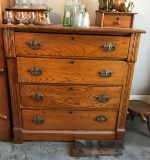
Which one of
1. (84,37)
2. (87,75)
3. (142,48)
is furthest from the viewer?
(142,48)

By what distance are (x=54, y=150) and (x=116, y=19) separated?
118 cm

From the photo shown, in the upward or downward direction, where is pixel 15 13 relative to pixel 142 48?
upward

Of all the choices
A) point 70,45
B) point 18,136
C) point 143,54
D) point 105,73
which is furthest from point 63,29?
point 143,54

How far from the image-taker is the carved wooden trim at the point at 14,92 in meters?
1.36

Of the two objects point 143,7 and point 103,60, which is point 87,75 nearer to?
point 103,60

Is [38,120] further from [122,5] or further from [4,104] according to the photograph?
[122,5]

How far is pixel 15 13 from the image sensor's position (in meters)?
1.40

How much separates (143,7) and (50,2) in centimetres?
89

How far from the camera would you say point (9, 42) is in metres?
1.29

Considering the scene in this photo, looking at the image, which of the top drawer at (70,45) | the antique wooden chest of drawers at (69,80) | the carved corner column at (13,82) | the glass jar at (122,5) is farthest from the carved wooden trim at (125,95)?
the carved corner column at (13,82)

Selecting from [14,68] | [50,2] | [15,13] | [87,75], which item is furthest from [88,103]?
[50,2]

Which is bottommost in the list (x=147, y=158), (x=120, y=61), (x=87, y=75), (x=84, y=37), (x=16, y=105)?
(x=147, y=158)

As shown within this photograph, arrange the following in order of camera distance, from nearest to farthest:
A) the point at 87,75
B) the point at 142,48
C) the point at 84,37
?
the point at 84,37
the point at 87,75
the point at 142,48

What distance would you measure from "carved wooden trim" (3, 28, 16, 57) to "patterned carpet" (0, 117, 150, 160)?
2.54 ft
